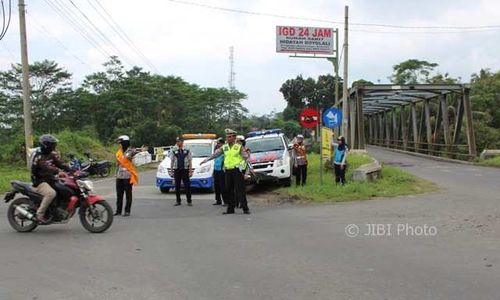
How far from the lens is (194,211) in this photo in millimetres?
12359

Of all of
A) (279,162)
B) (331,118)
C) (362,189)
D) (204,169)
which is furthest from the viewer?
(331,118)

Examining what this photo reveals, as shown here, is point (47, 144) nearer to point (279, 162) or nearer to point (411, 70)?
point (279, 162)

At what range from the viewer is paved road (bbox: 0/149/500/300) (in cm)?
568

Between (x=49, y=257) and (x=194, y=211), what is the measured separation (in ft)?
17.2

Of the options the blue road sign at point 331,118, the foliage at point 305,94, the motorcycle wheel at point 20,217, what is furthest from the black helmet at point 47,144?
the foliage at point 305,94

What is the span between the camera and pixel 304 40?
950 inches

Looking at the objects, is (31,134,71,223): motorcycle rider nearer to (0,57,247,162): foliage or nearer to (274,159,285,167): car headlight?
(274,159,285,167): car headlight

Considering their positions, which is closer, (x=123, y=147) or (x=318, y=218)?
(x=318, y=218)

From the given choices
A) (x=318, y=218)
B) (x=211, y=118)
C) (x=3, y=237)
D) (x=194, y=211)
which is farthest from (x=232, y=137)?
(x=211, y=118)

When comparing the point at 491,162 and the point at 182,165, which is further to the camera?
the point at 491,162

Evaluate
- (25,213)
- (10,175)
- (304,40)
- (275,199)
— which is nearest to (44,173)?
(25,213)

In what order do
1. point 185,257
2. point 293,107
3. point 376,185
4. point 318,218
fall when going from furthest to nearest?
point 293,107
point 376,185
point 318,218
point 185,257

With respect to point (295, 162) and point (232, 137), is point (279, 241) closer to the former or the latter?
point (232, 137)

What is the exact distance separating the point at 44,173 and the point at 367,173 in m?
9.80
